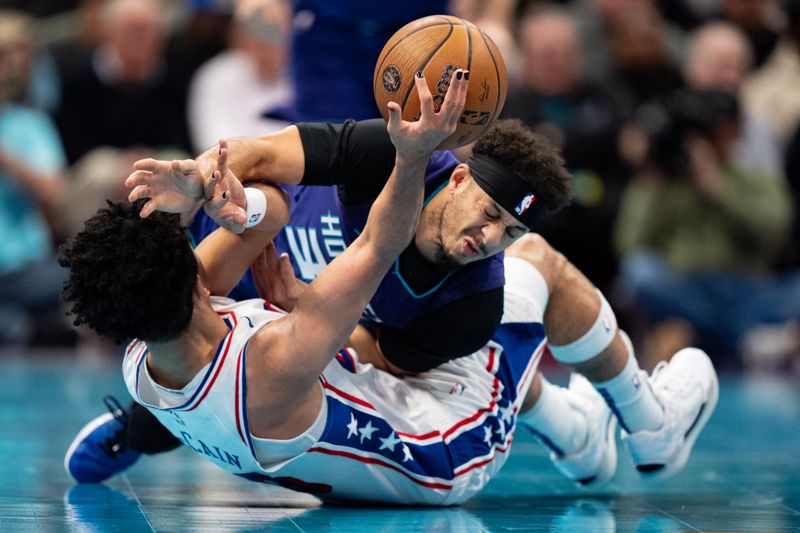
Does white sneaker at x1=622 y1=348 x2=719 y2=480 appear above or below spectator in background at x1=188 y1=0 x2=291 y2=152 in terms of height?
below

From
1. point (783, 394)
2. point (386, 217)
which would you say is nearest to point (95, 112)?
point (783, 394)

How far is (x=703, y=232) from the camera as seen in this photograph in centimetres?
1036

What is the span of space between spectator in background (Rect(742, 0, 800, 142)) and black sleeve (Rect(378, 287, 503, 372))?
7.06 meters

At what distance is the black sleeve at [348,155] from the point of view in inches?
175

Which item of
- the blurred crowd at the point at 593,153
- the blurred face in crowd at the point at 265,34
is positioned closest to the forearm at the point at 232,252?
the blurred face in crowd at the point at 265,34

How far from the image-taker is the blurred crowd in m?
10.2

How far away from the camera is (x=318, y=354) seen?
12.9 ft

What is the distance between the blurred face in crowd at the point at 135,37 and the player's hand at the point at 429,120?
25.1 ft

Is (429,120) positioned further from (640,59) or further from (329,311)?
(640,59)

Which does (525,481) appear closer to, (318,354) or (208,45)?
(318,354)

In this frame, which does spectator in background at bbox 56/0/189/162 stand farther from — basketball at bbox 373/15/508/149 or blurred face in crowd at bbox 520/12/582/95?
basketball at bbox 373/15/508/149

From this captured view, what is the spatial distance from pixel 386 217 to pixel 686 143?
6.79 meters

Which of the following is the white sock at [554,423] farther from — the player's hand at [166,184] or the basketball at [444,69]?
the player's hand at [166,184]

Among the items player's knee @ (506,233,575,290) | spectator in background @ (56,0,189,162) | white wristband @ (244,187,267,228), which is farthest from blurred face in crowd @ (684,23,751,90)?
white wristband @ (244,187,267,228)
